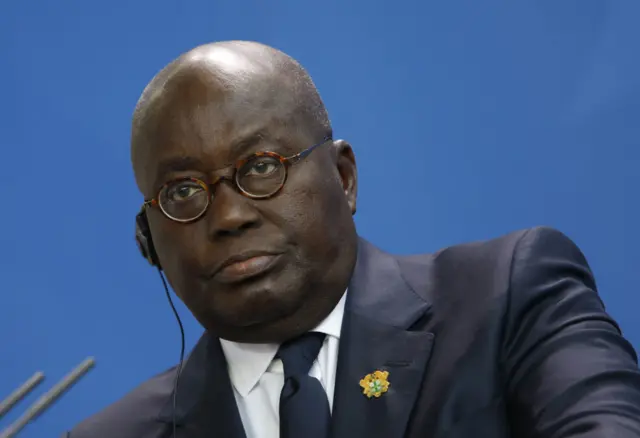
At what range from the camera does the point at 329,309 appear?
5.85 feet

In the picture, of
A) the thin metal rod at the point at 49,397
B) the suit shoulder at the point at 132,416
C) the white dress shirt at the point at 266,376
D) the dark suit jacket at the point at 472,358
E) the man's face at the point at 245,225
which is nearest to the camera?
the dark suit jacket at the point at 472,358

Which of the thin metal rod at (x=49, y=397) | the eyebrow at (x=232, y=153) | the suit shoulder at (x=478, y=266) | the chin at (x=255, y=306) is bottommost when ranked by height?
the thin metal rod at (x=49, y=397)

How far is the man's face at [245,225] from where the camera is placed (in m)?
1.67

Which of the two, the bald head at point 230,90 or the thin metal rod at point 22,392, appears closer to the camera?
the bald head at point 230,90

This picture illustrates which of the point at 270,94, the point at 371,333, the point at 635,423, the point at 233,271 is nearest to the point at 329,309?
the point at 371,333

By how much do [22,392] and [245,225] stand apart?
148 centimetres

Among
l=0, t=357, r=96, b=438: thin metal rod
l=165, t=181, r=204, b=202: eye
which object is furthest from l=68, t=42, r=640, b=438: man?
l=0, t=357, r=96, b=438: thin metal rod

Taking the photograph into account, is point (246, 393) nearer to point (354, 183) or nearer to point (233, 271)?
point (233, 271)

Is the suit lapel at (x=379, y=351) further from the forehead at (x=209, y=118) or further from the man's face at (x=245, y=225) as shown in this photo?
the forehead at (x=209, y=118)

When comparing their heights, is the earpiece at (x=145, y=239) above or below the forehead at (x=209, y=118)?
below

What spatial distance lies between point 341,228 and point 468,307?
0.26 meters

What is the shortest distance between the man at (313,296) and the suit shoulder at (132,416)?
3.3 inches

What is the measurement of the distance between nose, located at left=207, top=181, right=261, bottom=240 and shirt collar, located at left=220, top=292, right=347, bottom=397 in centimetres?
25

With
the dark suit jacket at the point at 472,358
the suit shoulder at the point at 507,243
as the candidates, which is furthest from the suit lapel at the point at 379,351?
the suit shoulder at the point at 507,243
